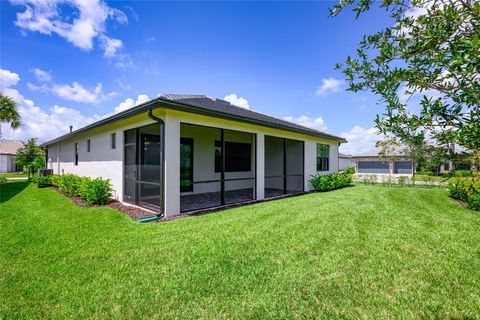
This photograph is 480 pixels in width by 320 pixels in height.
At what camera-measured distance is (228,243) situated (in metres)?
4.06

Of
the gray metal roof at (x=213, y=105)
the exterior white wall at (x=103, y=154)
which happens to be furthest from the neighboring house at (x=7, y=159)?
the gray metal roof at (x=213, y=105)

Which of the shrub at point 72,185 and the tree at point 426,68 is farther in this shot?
the shrub at point 72,185

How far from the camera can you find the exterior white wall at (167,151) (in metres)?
5.97

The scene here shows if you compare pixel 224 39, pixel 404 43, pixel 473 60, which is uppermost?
pixel 224 39

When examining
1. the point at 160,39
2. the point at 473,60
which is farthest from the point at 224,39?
the point at 473,60

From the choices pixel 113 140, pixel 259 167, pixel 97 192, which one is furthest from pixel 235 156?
pixel 97 192

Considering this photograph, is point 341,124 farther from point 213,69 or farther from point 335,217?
point 213,69

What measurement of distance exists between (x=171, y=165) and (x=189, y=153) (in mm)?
3874

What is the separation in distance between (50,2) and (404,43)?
1001cm

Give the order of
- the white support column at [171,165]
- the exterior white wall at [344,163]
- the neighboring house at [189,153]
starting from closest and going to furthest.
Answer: the white support column at [171,165] → the neighboring house at [189,153] → the exterior white wall at [344,163]

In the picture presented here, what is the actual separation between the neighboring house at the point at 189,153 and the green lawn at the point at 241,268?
69.3 inches

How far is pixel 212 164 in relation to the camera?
34.9 ft

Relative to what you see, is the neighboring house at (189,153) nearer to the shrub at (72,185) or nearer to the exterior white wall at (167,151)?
the exterior white wall at (167,151)

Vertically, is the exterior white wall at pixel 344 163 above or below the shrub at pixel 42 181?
above
